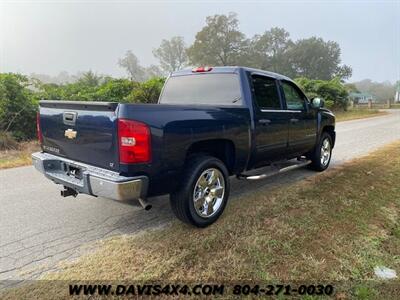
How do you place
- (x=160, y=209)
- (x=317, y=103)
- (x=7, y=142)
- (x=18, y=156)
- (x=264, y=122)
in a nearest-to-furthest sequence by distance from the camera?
1. (x=160, y=209)
2. (x=264, y=122)
3. (x=317, y=103)
4. (x=18, y=156)
5. (x=7, y=142)

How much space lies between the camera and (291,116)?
17.3ft

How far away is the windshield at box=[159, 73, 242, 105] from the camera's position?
4438 mm

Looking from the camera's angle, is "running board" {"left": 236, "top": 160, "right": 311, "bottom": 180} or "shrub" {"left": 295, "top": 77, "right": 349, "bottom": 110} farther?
"shrub" {"left": 295, "top": 77, "right": 349, "bottom": 110}

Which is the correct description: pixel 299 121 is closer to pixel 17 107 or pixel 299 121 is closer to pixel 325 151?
pixel 325 151

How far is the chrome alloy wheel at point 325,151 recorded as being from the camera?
6.59 meters

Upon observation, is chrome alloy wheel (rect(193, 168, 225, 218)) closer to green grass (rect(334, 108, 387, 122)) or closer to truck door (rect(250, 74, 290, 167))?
truck door (rect(250, 74, 290, 167))

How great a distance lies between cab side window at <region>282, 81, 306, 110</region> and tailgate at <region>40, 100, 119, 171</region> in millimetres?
3249

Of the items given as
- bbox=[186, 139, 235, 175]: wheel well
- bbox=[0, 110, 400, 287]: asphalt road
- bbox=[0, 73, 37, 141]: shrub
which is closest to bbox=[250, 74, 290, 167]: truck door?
bbox=[186, 139, 235, 175]: wheel well

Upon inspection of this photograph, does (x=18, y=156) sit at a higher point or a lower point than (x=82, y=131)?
lower

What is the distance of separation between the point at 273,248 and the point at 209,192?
1016 millimetres

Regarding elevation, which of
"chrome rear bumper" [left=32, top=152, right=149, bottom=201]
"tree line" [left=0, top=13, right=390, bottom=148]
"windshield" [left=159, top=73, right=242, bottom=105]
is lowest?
"chrome rear bumper" [left=32, top=152, right=149, bottom=201]

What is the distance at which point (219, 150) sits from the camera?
4.16 meters

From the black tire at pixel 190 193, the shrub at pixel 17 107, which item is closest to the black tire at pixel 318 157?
the black tire at pixel 190 193

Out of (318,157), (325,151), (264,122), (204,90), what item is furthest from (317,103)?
(204,90)
